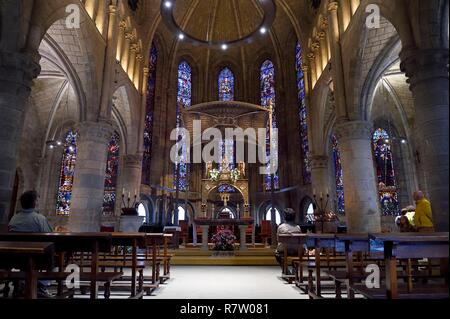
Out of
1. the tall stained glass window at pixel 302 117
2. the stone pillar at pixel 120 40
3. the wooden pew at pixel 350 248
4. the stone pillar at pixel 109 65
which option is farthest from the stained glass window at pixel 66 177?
the wooden pew at pixel 350 248

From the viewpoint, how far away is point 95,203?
9859mm

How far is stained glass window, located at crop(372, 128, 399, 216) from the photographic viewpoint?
51.9 feet

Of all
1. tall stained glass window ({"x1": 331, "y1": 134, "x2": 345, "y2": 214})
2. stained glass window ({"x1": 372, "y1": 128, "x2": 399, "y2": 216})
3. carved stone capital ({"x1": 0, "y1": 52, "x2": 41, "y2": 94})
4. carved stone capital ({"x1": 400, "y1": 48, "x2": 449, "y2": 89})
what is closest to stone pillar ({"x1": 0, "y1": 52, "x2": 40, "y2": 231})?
carved stone capital ({"x1": 0, "y1": 52, "x2": 41, "y2": 94})

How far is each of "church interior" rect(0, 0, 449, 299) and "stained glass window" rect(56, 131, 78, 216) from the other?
0.20 feet

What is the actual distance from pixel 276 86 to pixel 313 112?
5667mm

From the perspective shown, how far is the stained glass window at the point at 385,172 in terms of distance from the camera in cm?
1582

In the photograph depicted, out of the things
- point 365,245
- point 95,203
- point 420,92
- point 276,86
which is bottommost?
point 365,245

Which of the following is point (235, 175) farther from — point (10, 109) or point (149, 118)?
point (10, 109)

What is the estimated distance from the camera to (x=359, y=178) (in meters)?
9.59

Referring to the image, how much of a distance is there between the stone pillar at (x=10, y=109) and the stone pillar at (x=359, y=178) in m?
8.76

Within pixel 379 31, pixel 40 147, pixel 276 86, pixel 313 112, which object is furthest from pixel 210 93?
pixel 379 31

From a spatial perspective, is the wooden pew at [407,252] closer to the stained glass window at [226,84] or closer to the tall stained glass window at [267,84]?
the tall stained glass window at [267,84]

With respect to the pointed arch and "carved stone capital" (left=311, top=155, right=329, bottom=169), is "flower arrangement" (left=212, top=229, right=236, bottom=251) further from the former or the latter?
the pointed arch
